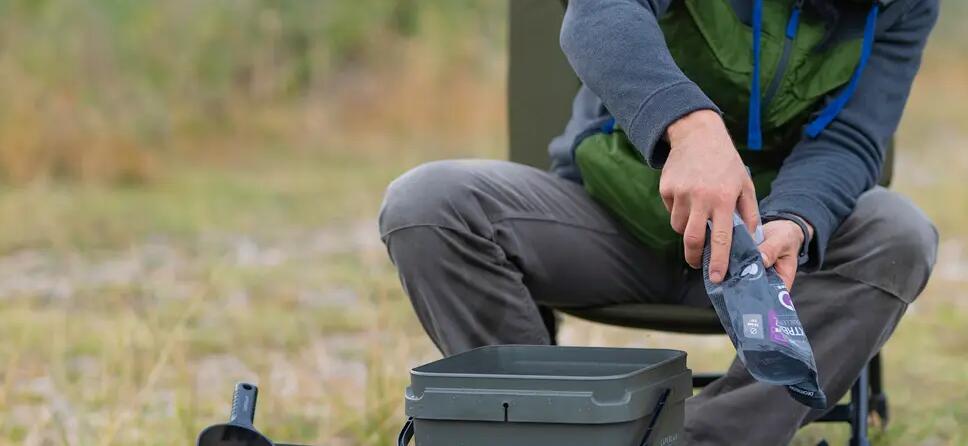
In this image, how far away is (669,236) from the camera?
2055 mm

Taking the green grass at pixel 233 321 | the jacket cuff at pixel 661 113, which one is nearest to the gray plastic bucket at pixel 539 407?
the jacket cuff at pixel 661 113

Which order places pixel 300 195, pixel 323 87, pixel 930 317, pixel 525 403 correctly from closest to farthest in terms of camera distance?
1. pixel 525 403
2. pixel 930 317
3. pixel 300 195
4. pixel 323 87

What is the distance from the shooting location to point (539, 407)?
154 cm

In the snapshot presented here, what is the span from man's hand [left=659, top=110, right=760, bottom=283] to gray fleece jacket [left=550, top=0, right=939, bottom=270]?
35mm

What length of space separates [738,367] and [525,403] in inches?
20.6

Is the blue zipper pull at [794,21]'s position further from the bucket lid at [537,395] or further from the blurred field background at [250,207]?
the blurred field background at [250,207]

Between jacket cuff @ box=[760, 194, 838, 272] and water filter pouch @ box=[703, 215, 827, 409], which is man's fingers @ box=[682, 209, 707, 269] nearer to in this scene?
water filter pouch @ box=[703, 215, 827, 409]

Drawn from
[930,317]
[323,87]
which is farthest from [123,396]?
[323,87]

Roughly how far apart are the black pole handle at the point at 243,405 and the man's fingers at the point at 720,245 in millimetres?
593

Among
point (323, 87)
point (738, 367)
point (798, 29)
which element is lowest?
point (323, 87)

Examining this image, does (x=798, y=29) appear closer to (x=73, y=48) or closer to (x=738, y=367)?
(x=738, y=367)

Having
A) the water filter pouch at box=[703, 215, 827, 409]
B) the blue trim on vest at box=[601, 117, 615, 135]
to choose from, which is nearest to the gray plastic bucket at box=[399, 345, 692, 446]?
the water filter pouch at box=[703, 215, 827, 409]

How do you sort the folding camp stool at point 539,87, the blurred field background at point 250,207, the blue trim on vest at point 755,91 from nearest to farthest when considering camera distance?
the blue trim on vest at point 755,91 → the folding camp stool at point 539,87 → the blurred field background at point 250,207

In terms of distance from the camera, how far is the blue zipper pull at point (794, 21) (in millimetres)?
2029
